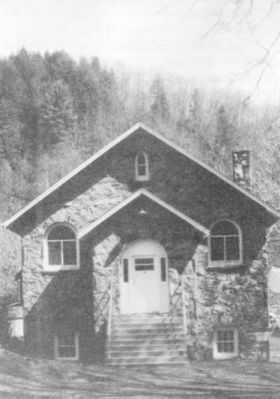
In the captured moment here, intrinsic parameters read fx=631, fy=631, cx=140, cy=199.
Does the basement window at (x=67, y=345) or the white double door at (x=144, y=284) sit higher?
the white double door at (x=144, y=284)

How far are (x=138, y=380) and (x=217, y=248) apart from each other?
515 centimetres

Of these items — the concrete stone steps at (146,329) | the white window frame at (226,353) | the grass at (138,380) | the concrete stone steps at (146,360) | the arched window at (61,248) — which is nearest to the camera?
the grass at (138,380)

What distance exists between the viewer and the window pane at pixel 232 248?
55.1 ft

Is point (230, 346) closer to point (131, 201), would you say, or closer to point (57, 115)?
point (131, 201)

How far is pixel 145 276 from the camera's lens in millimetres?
16484

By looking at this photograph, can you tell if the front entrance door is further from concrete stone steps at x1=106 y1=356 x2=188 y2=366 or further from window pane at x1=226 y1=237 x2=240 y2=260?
window pane at x1=226 y1=237 x2=240 y2=260

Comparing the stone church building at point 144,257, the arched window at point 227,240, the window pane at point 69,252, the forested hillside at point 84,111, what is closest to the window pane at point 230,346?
the stone church building at point 144,257

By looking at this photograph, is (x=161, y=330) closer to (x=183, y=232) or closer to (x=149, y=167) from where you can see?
(x=183, y=232)

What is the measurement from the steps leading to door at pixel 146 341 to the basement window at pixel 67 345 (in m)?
1.77

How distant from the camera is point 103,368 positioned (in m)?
14.6

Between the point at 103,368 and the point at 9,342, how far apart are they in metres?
4.40

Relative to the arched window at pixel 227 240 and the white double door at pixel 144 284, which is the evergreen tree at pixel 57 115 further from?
the arched window at pixel 227 240

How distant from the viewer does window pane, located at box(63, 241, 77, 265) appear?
17141 mm

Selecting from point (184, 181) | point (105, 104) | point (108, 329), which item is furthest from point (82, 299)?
point (105, 104)
